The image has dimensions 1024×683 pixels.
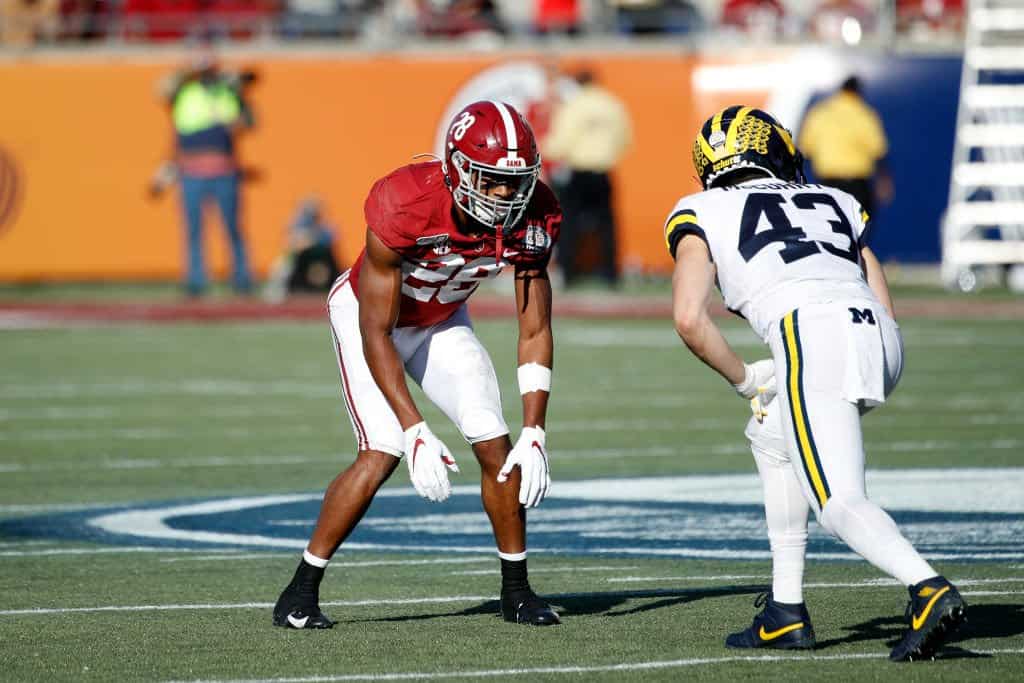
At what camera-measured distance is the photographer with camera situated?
18.9 metres

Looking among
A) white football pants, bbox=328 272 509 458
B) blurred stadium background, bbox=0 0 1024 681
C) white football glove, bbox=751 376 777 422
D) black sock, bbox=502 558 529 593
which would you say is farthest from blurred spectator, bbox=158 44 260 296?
white football glove, bbox=751 376 777 422

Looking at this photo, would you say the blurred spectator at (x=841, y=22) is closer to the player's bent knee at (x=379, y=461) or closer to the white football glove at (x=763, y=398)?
the player's bent knee at (x=379, y=461)

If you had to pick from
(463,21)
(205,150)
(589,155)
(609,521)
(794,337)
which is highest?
(794,337)

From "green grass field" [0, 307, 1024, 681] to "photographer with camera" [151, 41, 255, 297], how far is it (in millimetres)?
4617

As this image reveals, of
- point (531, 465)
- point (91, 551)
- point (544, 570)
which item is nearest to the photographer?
point (531, 465)

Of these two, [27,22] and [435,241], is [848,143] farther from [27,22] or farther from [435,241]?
[435,241]

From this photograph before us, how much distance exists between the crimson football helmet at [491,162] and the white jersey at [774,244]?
0.55m

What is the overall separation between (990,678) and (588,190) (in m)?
15.5

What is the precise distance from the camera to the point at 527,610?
575 cm

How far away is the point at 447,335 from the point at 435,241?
1.46ft

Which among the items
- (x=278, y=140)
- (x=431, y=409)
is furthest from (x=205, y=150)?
(x=431, y=409)

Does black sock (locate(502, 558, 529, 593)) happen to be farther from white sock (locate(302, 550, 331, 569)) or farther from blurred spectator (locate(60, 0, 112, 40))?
blurred spectator (locate(60, 0, 112, 40))

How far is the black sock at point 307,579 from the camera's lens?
5.78 meters

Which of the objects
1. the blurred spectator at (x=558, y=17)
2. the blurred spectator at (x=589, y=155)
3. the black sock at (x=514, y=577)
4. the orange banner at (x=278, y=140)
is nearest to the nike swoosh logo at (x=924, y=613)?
the black sock at (x=514, y=577)
